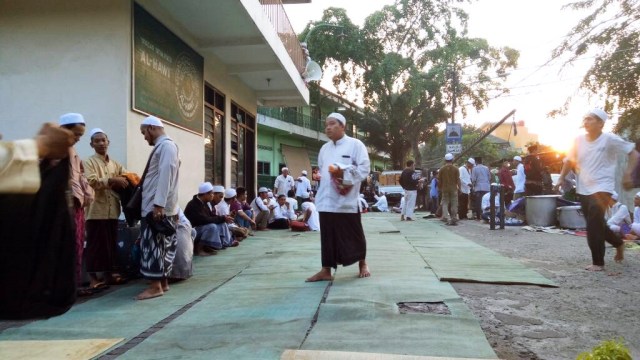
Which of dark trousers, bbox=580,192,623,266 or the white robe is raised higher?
the white robe

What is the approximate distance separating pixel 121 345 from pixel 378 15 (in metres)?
24.5

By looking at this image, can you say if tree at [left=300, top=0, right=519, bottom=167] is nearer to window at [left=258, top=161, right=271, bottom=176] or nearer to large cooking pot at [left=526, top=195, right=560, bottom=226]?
window at [left=258, top=161, right=271, bottom=176]

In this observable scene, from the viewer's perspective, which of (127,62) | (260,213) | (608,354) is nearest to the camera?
(608,354)

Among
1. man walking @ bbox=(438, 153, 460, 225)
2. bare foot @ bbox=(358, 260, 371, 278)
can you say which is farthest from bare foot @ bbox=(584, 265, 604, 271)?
man walking @ bbox=(438, 153, 460, 225)

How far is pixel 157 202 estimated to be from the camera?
4.22 m

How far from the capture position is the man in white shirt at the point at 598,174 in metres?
5.08

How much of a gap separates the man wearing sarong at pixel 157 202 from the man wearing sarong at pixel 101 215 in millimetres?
687

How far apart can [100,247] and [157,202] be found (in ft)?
3.64

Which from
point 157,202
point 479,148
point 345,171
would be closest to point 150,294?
point 157,202

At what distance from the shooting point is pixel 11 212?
5.44 ft

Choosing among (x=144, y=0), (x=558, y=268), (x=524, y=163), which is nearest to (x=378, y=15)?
(x=524, y=163)

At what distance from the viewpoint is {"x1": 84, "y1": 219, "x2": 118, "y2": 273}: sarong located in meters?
4.82

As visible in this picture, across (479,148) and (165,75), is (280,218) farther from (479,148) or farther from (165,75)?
(479,148)

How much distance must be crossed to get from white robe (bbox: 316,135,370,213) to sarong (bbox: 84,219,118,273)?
2.09 m
